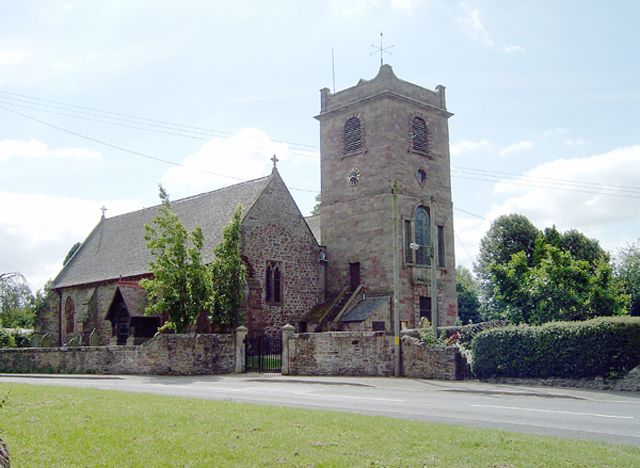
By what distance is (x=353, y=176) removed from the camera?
3844 cm

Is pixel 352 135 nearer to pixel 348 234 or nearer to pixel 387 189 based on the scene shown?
pixel 387 189

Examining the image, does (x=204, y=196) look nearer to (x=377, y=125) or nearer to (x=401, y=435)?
(x=377, y=125)

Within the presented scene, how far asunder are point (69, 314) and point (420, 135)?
1008 inches

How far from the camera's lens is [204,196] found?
42125mm

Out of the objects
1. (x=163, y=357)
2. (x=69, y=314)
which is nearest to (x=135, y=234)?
(x=69, y=314)

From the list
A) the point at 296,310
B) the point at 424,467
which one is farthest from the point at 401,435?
the point at 296,310

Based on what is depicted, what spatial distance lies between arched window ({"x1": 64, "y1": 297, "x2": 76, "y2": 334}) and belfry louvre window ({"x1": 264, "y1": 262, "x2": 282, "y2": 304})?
614 inches

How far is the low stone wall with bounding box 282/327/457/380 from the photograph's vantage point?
79.7ft

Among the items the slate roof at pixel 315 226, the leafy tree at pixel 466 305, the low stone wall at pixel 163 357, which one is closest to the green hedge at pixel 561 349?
the low stone wall at pixel 163 357

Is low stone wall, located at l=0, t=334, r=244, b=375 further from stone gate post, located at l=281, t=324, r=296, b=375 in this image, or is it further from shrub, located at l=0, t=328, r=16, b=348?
shrub, located at l=0, t=328, r=16, b=348

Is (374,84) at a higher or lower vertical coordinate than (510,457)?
A: higher

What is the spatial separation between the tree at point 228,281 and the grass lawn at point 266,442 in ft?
61.6

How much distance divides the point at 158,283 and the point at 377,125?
49.6ft

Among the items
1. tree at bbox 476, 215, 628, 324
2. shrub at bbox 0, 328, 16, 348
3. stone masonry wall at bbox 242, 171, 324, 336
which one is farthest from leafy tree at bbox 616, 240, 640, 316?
shrub at bbox 0, 328, 16, 348
